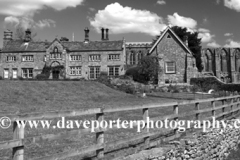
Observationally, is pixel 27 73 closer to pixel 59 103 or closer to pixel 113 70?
pixel 113 70

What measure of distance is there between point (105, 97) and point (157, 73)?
16.5m

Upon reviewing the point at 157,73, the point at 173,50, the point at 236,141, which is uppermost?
the point at 173,50

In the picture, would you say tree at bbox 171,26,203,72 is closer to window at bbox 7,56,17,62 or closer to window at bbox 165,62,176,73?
window at bbox 165,62,176,73

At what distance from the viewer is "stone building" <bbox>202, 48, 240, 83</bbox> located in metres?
66.7

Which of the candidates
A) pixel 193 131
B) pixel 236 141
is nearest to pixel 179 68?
pixel 236 141

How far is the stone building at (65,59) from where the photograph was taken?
153 feet

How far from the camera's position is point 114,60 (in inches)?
1827

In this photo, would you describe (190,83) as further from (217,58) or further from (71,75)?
(217,58)

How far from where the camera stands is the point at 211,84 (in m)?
37.5

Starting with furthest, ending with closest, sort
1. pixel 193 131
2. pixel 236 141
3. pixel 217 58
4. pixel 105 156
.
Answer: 1. pixel 217 58
2. pixel 236 141
3. pixel 193 131
4. pixel 105 156

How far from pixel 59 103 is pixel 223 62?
59.9 meters

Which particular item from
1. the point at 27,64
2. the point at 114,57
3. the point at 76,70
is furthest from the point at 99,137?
the point at 27,64

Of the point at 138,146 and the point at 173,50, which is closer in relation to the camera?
the point at 138,146

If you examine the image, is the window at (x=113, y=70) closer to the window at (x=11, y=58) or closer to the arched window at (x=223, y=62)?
the window at (x=11, y=58)
